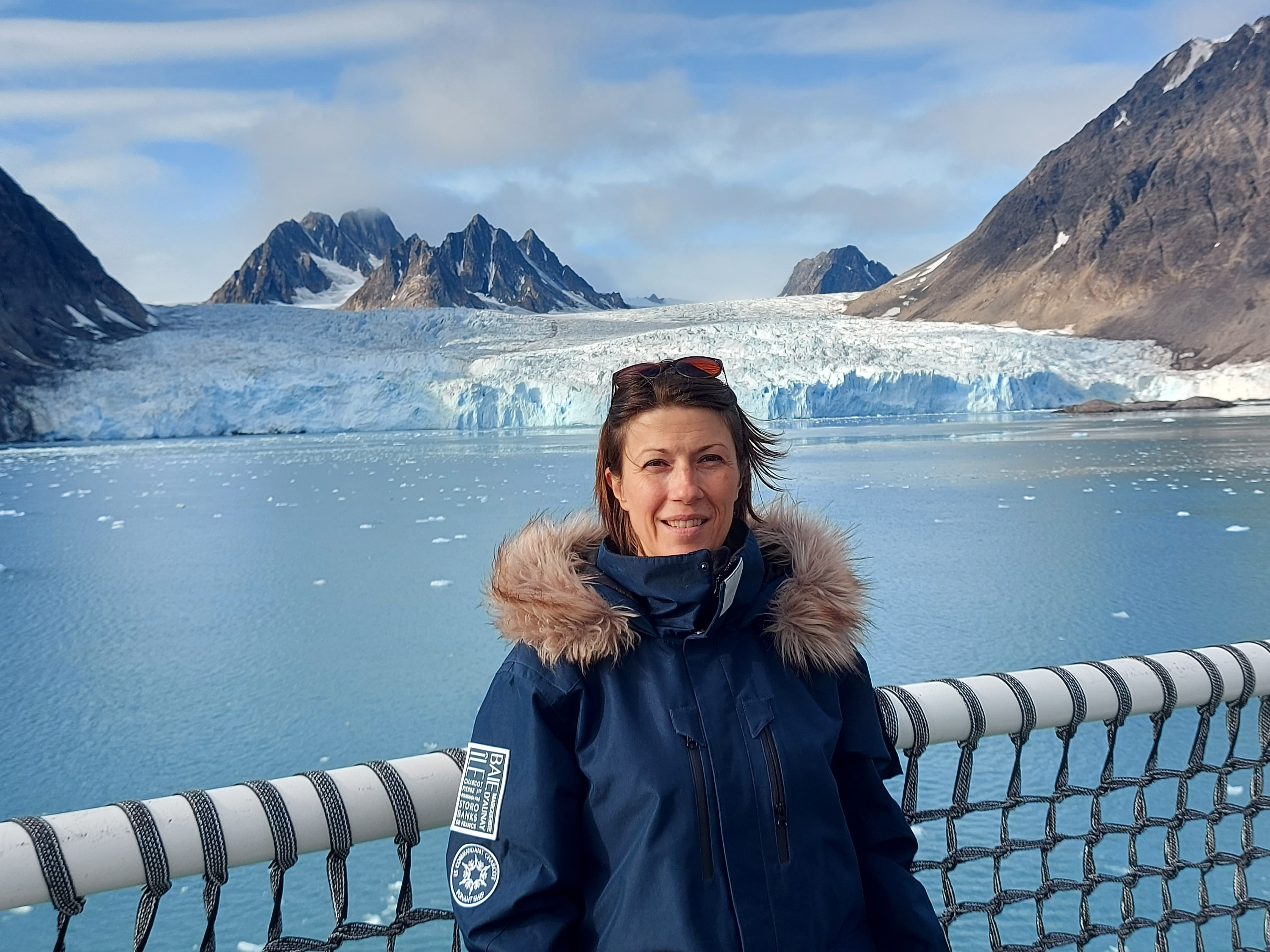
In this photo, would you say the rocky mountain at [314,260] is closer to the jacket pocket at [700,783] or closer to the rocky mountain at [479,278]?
the rocky mountain at [479,278]

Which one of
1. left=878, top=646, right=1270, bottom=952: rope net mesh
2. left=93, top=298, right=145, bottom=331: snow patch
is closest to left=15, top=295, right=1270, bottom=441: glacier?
left=93, top=298, right=145, bottom=331: snow patch

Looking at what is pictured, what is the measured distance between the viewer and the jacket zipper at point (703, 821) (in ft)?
3.35

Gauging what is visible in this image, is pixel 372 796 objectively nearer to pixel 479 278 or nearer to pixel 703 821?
pixel 703 821

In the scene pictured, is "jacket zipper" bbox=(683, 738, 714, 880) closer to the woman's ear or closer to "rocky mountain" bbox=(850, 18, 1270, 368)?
the woman's ear

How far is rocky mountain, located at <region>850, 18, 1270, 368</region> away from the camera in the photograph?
151 ft

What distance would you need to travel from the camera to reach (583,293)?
102m

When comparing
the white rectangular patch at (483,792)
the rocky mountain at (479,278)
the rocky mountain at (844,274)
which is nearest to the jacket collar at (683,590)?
the white rectangular patch at (483,792)

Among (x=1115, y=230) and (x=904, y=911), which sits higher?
(x=1115, y=230)

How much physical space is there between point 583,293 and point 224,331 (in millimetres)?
72438

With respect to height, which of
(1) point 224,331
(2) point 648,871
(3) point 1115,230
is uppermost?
(3) point 1115,230

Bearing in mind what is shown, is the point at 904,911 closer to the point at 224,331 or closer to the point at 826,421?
the point at 826,421

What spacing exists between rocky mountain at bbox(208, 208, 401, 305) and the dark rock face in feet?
143

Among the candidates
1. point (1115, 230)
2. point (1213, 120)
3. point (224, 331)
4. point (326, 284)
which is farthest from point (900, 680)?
point (326, 284)

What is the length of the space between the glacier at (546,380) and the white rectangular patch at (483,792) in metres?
22.4
